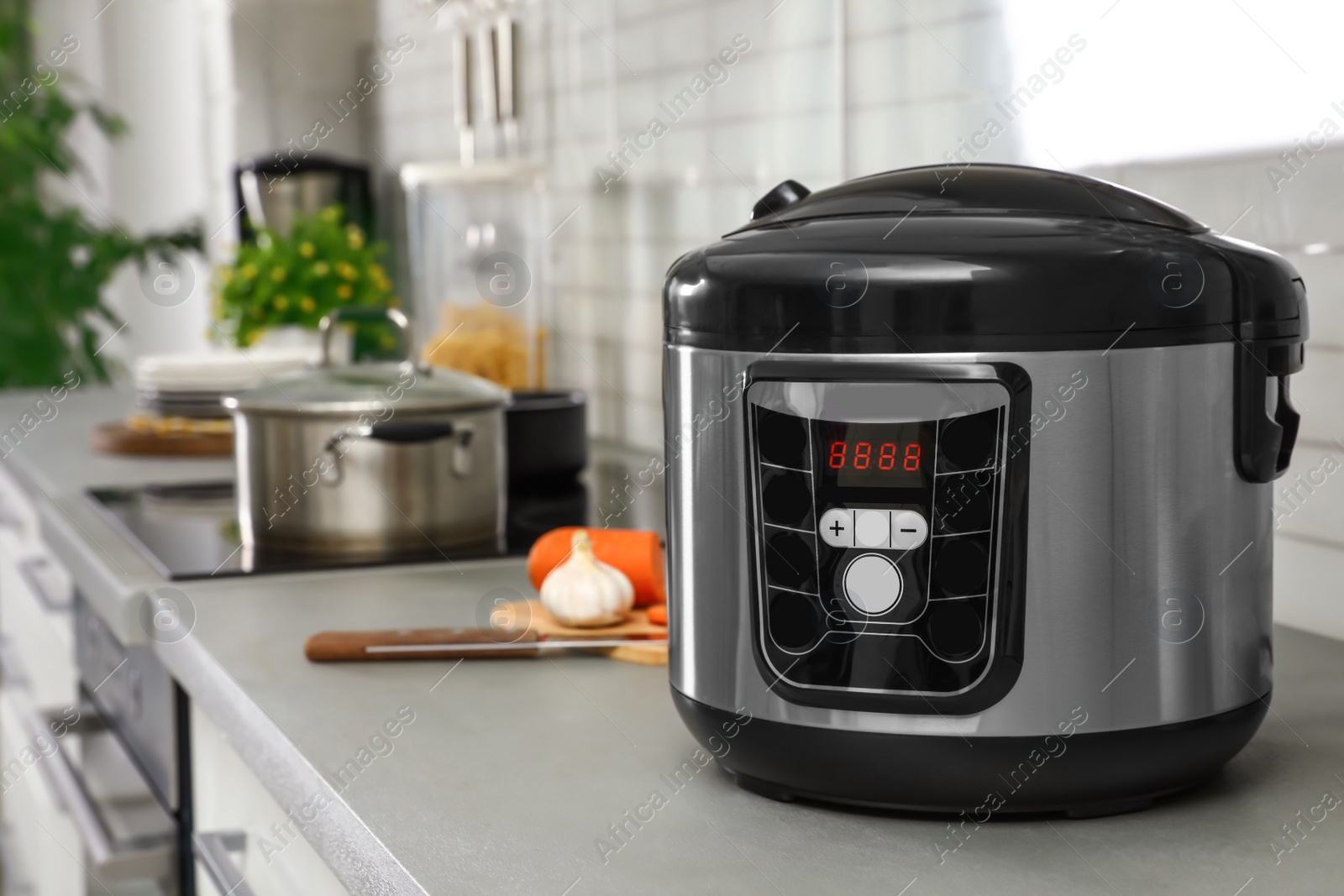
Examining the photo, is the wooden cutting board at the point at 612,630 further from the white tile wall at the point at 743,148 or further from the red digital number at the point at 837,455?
the white tile wall at the point at 743,148

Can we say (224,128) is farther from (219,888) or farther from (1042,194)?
(1042,194)

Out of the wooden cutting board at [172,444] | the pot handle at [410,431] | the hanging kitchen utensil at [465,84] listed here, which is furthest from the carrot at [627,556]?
the hanging kitchen utensil at [465,84]

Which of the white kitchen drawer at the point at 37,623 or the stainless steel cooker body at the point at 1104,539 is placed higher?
the stainless steel cooker body at the point at 1104,539

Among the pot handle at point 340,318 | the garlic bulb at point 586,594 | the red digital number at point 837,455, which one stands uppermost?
the pot handle at point 340,318

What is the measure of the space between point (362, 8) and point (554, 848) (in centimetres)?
253

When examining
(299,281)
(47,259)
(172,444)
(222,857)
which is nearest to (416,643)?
(222,857)

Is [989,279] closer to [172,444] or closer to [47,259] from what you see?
[172,444]

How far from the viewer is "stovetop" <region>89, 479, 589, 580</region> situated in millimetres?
1233

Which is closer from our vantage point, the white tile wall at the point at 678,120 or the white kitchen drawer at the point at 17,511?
the white tile wall at the point at 678,120

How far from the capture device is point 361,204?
286 cm

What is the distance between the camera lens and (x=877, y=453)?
0.61 meters

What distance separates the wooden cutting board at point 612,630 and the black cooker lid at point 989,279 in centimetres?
31

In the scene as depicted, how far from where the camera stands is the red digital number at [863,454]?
2.01ft

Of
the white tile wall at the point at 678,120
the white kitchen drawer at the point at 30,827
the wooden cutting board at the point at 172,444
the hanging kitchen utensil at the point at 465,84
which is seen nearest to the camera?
the white tile wall at the point at 678,120
